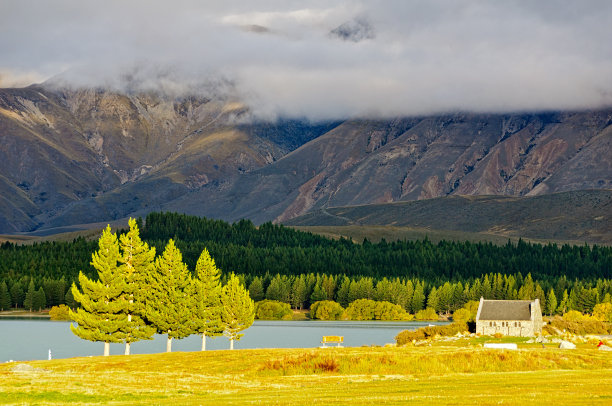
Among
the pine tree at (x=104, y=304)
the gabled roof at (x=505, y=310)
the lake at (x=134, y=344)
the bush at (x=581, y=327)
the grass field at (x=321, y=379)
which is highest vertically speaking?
the pine tree at (x=104, y=304)

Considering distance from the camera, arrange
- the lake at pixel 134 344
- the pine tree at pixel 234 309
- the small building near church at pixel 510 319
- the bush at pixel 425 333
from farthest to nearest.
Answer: the small building near church at pixel 510 319, the bush at pixel 425 333, the lake at pixel 134 344, the pine tree at pixel 234 309

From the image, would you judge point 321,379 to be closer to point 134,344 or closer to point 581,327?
point 134,344

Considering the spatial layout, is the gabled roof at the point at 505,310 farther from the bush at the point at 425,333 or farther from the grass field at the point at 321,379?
the grass field at the point at 321,379

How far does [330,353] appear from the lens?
85562mm

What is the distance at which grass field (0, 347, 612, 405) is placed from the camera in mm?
57531

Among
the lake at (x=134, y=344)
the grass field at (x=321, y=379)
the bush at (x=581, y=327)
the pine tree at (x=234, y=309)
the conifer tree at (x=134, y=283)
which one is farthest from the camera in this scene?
the bush at (x=581, y=327)

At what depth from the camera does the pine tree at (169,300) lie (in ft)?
387

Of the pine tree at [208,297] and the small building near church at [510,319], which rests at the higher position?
the pine tree at [208,297]

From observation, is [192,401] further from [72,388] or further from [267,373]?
[267,373]

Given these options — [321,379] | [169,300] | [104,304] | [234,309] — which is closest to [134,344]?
[234,309]

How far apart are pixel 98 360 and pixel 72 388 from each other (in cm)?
2883

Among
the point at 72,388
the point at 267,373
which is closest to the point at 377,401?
the point at 72,388

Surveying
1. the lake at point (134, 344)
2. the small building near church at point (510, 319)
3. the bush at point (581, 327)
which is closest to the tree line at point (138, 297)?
the lake at point (134, 344)

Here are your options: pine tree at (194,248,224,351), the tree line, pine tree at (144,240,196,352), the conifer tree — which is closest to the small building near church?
pine tree at (194,248,224,351)
